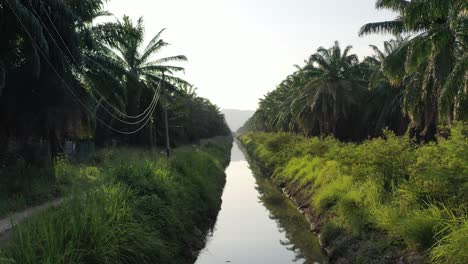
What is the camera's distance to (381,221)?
1075cm

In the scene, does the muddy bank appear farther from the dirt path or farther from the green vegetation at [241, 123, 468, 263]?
the dirt path

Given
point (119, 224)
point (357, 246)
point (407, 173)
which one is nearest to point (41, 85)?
point (119, 224)

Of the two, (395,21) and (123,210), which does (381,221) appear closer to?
(123,210)

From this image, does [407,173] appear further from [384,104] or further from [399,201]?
[384,104]

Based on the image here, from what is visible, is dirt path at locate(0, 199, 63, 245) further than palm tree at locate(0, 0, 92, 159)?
No

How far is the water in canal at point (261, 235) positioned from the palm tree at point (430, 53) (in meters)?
7.35

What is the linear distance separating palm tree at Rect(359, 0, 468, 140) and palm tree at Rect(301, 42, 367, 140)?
40.2 feet

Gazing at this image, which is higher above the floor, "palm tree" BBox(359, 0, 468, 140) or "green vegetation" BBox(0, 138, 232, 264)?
"palm tree" BBox(359, 0, 468, 140)

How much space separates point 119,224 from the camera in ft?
28.2

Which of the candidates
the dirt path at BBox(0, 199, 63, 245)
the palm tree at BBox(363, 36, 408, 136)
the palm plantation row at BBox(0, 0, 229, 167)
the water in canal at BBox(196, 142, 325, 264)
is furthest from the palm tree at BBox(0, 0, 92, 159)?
the palm tree at BBox(363, 36, 408, 136)

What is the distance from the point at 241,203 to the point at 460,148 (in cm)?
1506

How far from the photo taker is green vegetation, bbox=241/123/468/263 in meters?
8.75

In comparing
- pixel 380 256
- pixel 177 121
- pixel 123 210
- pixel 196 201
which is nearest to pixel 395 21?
pixel 196 201

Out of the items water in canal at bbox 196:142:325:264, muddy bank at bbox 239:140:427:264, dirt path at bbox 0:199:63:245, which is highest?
dirt path at bbox 0:199:63:245
